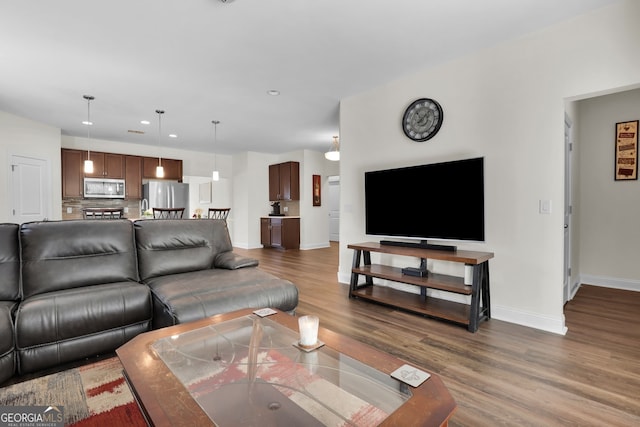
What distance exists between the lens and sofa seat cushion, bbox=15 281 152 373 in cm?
188

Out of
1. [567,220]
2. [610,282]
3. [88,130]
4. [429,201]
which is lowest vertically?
[610,282]

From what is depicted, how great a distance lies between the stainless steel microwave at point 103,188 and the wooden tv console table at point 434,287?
18.8 feet

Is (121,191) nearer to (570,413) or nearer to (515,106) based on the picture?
(515,106)

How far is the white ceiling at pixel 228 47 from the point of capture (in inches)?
94.7

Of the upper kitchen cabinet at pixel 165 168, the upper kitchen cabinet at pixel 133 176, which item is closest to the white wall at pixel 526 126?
the upper kitchen cabinet at pixel 165 168

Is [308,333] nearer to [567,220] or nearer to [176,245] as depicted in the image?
[176,245]

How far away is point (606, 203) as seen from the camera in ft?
13.2

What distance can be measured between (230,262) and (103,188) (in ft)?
17.1

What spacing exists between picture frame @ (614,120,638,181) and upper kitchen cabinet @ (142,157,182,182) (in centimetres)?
813

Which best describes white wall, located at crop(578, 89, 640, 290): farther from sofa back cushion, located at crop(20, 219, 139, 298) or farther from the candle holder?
sofa back cushion, located at crop(20, 219, 139, 298)

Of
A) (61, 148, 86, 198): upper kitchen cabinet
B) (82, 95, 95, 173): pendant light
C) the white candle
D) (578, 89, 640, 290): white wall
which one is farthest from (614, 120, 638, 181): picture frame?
(61, 148, 86, 198): upper kitchen cabinet

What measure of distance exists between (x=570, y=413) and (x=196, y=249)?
9.88 feet

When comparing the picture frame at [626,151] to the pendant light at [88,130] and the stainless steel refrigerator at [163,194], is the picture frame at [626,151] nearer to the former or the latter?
the pendant light at [88,130]

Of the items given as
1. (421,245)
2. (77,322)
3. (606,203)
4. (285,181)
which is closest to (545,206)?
(421,245)
